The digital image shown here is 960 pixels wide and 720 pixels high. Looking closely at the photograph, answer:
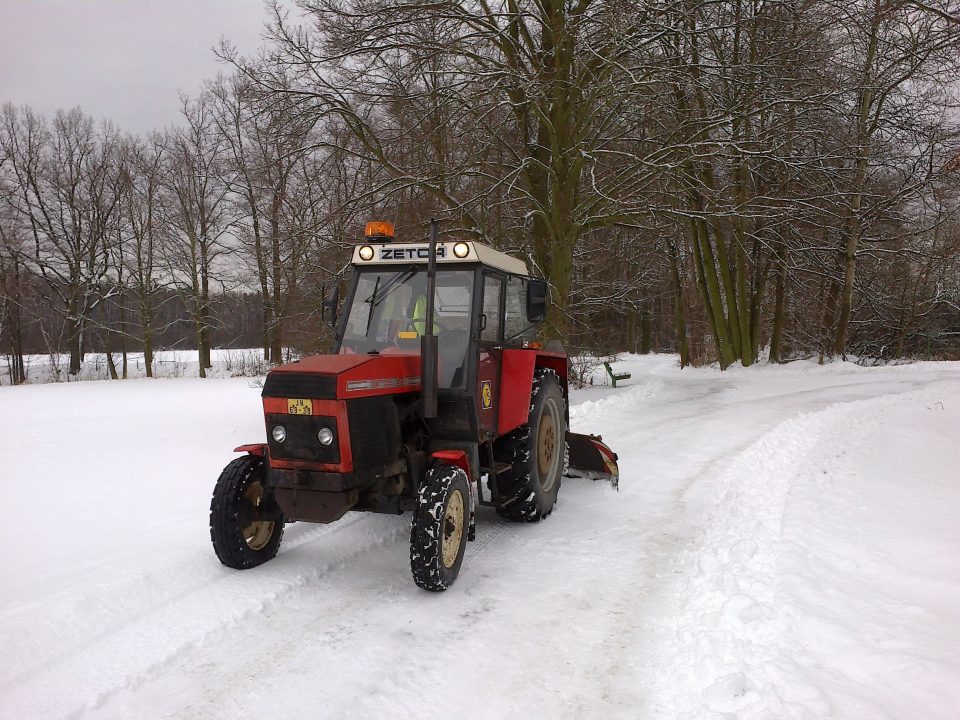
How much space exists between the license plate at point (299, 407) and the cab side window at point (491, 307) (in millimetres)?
1421

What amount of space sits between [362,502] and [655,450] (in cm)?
515

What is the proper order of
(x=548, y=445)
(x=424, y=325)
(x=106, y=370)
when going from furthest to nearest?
(x=106, y=370) < (x=548, y=445) < (x=424, y=325)

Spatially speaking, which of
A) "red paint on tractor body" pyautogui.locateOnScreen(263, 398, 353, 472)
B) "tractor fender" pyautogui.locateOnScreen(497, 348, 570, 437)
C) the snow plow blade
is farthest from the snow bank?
"red paint on tractor body" pyautogui.locateOnScreen(263, 398, 353, 472)

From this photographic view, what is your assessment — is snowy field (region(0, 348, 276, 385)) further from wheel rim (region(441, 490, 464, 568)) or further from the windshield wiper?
wheel rim (region(441, 490, 464, 568))

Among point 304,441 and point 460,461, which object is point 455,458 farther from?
point 304,441

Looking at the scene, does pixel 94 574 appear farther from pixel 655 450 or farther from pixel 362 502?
pixel 655 450

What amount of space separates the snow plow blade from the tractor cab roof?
255 centimetres

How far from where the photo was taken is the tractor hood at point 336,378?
3.71m

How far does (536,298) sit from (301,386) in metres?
2.03

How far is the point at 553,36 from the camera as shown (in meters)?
11.0

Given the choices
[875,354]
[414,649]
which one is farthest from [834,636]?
[875,354]

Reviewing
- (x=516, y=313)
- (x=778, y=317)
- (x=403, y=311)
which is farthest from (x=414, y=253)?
(x=778, y=317)

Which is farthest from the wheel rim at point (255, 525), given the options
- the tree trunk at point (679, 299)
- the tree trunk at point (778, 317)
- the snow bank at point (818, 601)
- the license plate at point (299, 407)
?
the tree trunk at point (679, 299)

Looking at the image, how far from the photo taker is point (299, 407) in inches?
149
